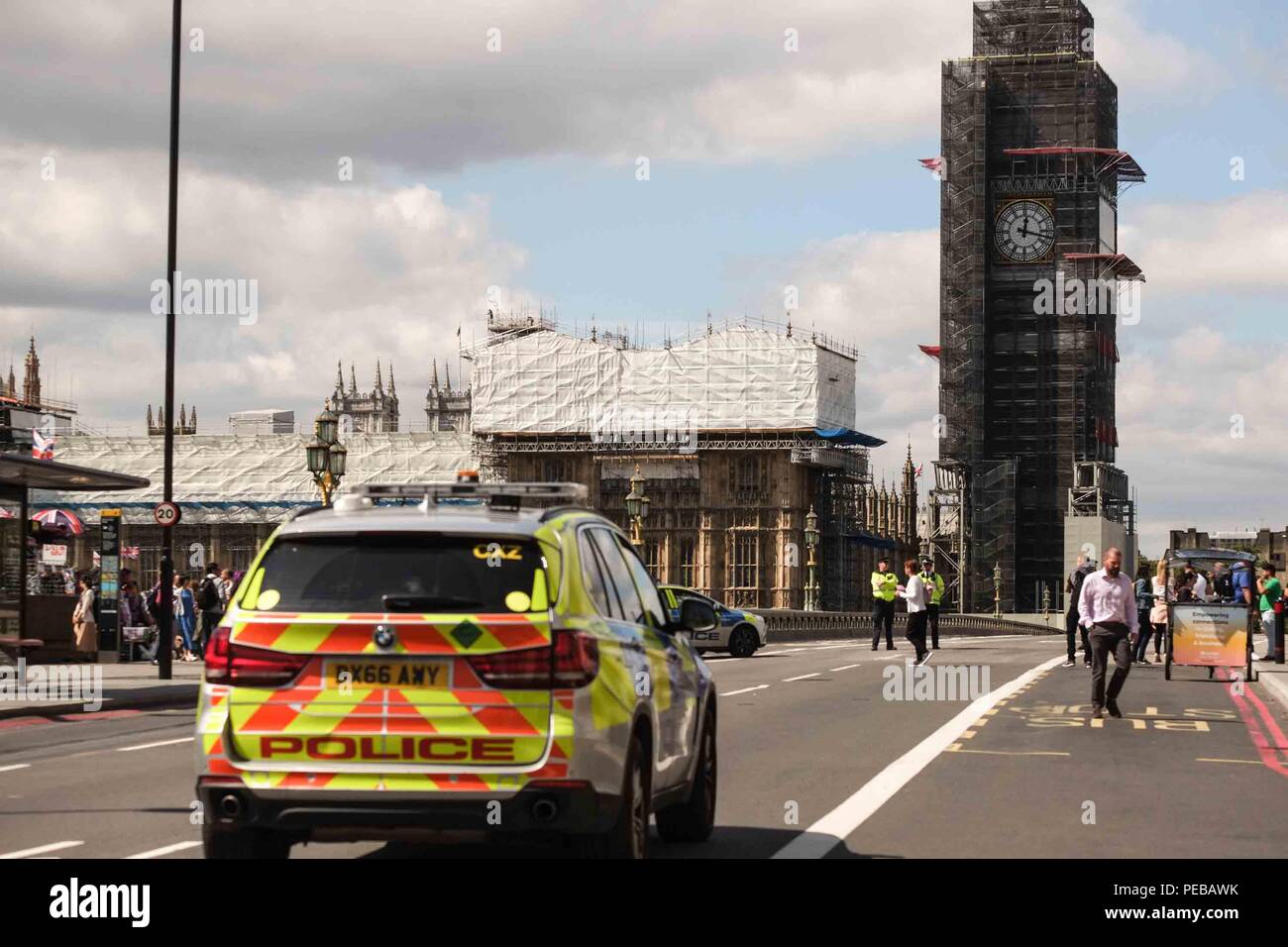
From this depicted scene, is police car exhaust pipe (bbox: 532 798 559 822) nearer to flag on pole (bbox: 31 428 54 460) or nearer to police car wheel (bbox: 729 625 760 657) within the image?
police car wheel (bbox: 729 625 760 657)

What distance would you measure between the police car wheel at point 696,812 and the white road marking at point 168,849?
8.38 ft

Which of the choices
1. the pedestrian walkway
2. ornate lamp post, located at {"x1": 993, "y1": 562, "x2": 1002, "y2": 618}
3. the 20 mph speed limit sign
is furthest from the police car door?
ornate lamp post, located at {"x1": 993, "y1": 562, "x2": 1002, "y2": 618}

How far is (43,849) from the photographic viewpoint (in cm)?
1065

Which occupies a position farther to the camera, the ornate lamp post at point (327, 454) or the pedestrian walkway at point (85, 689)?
the ornate lamp post at point (327, 454)

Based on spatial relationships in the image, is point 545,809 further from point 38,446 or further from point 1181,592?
point 38,446

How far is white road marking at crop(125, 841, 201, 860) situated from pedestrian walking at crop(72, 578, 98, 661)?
23368 mm

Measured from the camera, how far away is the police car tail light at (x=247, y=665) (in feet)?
27.2

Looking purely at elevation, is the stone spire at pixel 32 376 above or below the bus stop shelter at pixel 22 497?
above

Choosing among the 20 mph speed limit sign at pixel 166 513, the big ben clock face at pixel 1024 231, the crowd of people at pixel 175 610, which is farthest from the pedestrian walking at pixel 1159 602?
the big ben clock face at pixel 1024 231

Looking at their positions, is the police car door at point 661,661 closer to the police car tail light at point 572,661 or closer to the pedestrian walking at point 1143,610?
the police car tail light at point 572,661

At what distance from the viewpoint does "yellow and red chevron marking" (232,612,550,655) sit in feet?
27.0

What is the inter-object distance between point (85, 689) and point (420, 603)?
1909 cm

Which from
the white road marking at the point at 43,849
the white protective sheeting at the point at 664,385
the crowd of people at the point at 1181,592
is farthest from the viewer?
the white protective sheeting at the point at 664,385
